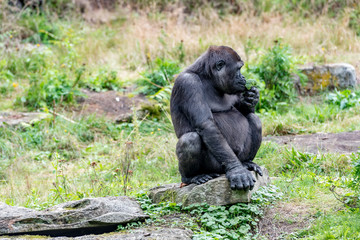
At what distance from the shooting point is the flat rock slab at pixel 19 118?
880 cm

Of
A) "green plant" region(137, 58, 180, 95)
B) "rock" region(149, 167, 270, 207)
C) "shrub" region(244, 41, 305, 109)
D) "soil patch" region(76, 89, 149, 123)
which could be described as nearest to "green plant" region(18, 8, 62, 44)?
"soil patch" region(76, 89, 149, 123)

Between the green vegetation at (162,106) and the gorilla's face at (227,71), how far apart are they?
0.77 feet

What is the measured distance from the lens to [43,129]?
8.60m

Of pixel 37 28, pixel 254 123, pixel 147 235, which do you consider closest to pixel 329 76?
pixel 254 123

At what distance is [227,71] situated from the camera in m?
4.58

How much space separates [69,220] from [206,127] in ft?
4.88

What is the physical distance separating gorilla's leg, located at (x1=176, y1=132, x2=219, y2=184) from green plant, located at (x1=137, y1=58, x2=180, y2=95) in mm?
5251

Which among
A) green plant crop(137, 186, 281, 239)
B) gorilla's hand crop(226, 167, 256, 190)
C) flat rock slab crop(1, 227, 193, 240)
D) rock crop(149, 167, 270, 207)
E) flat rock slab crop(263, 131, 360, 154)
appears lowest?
flat rock slab crop(263, 131, 360, 154)

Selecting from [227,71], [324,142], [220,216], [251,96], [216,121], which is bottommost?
[324,142]

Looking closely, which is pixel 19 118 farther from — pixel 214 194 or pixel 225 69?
pixel 214 194

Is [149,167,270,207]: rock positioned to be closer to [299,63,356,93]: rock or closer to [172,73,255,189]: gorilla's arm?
[172,73,255,189]: gorilla's arm

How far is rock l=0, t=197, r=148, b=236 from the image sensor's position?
409 centimetres

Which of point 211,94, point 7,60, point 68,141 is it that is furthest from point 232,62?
point 7,60

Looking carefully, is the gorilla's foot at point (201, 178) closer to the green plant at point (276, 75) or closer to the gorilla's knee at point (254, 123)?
the gorilla's knee at point (254, 123)
